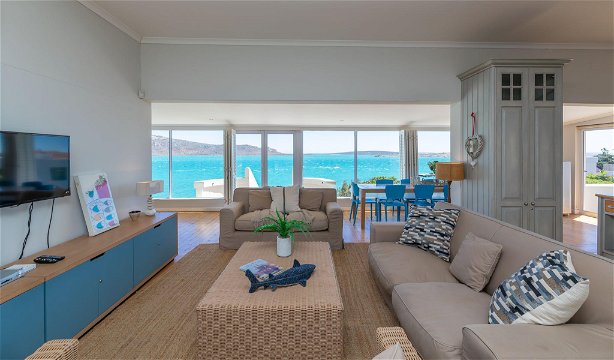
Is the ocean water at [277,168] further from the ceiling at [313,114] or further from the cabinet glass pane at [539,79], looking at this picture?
the cabinet glass pane at [539,79]

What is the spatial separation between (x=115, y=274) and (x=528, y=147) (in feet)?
14.5

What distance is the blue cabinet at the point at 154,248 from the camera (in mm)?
2909

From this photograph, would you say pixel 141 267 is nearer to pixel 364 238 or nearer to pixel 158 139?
pixel 364 238

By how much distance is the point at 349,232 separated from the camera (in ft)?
17.5

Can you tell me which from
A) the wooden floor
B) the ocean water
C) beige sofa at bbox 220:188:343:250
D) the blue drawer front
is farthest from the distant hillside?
the blue drawer front

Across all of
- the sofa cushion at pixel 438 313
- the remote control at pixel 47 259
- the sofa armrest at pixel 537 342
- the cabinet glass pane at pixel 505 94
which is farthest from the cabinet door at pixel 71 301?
the cabinet glass pane at pixel 505 94

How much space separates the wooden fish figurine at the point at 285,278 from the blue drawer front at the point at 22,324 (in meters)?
1.27

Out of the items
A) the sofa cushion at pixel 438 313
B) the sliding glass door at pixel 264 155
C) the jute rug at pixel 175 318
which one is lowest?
the jute rug at pixel 175 318

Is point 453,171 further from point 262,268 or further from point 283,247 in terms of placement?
point 262,268

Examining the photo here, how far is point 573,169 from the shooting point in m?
6.50

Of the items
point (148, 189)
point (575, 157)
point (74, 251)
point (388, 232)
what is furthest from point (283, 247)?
point (575, 157)

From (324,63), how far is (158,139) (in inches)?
228

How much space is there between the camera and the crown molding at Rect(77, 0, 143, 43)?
2.85 meters

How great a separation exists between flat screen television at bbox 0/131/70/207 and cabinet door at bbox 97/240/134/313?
2.13 ft
